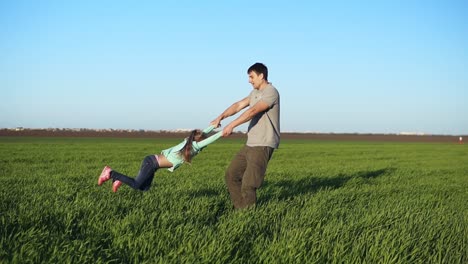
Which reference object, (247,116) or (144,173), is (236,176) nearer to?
(247,116)

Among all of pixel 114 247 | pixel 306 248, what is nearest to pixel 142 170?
pixel 114 247

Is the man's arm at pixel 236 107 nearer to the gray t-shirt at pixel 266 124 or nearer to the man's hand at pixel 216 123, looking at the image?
the gray t-shirt at pixel 266 124

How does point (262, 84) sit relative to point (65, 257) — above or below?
above

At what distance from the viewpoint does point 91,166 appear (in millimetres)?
16641

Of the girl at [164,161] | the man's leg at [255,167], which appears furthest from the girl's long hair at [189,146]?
the man's leg at [255,167]

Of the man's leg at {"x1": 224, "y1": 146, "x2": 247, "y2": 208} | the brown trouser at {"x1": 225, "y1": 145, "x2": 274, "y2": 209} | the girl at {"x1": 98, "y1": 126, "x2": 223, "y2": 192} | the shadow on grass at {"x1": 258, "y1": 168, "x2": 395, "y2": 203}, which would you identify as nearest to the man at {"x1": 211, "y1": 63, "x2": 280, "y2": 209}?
the brown trouser at {"x1": 225, "y1": 145, "x2": 274, "y2": 209}

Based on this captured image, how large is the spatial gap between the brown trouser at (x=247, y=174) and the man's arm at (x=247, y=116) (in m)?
0.63

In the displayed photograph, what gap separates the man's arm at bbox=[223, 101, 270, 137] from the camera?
5.81m

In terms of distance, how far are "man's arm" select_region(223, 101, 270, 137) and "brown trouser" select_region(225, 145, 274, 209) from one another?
626 mm

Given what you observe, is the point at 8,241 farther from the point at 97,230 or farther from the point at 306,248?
Answer: the point at 306,248

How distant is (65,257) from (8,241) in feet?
2.20

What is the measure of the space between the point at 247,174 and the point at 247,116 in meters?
0.93

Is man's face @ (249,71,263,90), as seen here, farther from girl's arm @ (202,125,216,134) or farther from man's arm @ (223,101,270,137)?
girl's arm @ (202,125,216,134)

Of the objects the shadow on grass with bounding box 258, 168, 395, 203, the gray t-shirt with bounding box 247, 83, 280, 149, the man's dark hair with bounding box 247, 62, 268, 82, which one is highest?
the man's dark hair with bounding box 247, 62, 268, 82
